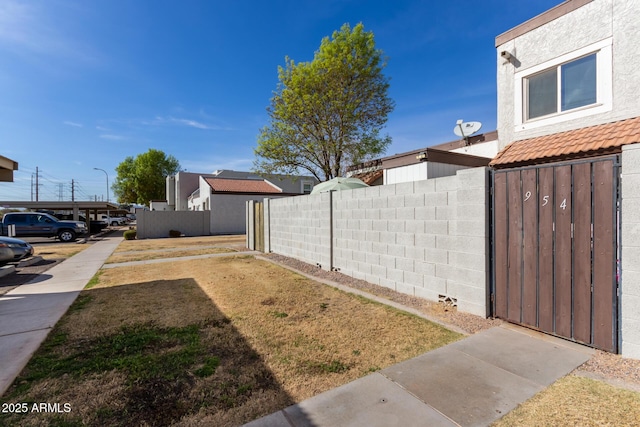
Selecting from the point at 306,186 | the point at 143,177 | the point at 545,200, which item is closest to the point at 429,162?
the point at 545,200

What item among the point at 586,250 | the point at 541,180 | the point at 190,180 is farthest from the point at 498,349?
the point at 190,180

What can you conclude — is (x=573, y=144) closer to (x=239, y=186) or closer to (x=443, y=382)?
(x=443, y=382)

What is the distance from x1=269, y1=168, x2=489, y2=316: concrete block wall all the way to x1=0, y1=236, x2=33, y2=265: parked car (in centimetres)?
920

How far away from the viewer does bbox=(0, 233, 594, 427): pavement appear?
2.34 metres

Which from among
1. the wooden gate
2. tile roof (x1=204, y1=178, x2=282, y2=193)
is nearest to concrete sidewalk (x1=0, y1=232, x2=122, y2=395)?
the wooden gate

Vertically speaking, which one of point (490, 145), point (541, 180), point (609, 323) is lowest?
point (609, 323)

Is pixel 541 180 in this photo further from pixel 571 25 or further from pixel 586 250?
pixel 571 25

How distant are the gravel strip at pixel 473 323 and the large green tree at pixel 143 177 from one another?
43.7 meters

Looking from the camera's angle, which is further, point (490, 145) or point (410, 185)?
point (490, 145)

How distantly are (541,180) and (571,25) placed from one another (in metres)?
6.48

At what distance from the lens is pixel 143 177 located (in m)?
43.2

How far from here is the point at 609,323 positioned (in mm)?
3246

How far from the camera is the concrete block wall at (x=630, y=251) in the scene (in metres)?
3.03

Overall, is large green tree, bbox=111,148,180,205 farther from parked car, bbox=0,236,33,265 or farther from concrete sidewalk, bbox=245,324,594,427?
concrete sidewalk, bbox=245,324,594,427
